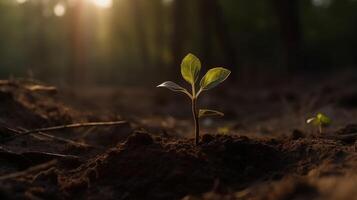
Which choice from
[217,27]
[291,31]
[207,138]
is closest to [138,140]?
[207,138]

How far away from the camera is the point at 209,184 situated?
2.58 meters

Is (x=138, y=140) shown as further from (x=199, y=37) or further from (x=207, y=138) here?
(x=199, y=37)

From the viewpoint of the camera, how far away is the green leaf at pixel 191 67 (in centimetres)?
301

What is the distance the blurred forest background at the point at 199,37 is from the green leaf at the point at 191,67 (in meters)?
10.6

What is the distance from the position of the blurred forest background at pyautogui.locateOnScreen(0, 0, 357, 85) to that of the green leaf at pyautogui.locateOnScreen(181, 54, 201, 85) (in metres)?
10.6

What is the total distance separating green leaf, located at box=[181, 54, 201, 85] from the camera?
3.01m

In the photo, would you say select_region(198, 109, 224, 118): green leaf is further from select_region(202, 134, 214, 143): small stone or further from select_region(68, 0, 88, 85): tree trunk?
select_region(68, 0, 88, 85): tree trunk

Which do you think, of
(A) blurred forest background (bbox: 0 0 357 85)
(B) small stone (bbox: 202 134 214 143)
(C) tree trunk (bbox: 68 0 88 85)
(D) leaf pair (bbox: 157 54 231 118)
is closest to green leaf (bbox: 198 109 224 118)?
(D) leaf pair (bbox: 157 54 231 118)

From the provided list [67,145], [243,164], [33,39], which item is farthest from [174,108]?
[33,39]

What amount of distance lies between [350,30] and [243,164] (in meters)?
29.0

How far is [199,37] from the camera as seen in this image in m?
28.4

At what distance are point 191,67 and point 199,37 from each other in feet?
83.8

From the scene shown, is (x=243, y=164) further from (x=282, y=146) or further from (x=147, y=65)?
Answer: (x=147, y=65)

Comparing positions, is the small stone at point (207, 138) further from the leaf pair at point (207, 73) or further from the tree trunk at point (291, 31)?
the tree trunk at point (291, 31)
